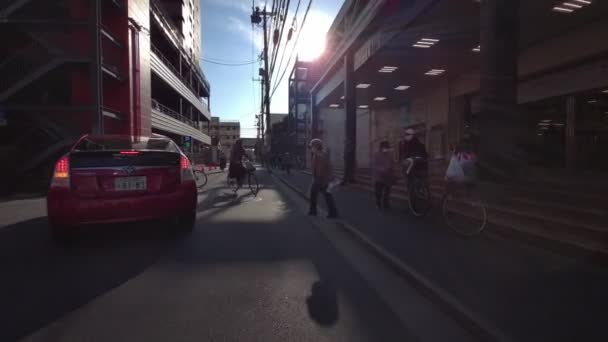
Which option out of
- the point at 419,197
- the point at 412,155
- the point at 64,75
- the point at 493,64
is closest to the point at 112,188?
the point at 419,197

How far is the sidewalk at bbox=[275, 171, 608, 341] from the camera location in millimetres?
2621

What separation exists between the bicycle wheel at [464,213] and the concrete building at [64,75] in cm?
1358

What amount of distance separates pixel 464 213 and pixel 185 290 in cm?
424

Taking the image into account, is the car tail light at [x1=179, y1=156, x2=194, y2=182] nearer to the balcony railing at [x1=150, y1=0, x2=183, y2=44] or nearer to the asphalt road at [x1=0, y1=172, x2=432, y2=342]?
the asphalt road at [x1=0, y1=172, x2=432, y2=342]

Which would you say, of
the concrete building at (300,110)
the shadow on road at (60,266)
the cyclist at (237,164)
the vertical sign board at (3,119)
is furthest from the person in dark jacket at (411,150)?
the concrete building at (300,110)

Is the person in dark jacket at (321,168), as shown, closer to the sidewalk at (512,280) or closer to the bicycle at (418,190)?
the bicycle at (418,190)

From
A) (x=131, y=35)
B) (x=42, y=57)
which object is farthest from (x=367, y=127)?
(x=42, y=57)

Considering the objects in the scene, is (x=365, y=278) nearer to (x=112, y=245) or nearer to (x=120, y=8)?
(x=112, y=245)

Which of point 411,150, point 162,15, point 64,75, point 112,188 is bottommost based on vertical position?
point 112,188

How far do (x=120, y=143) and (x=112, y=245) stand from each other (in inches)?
65.8

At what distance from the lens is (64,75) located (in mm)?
18219

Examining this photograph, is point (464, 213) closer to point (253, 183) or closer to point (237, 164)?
point (237, 164)

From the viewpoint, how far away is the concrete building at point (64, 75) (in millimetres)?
15125

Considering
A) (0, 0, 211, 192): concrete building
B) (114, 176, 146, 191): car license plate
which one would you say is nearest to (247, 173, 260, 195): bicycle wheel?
(114, 176, 146, 191): car license plate
